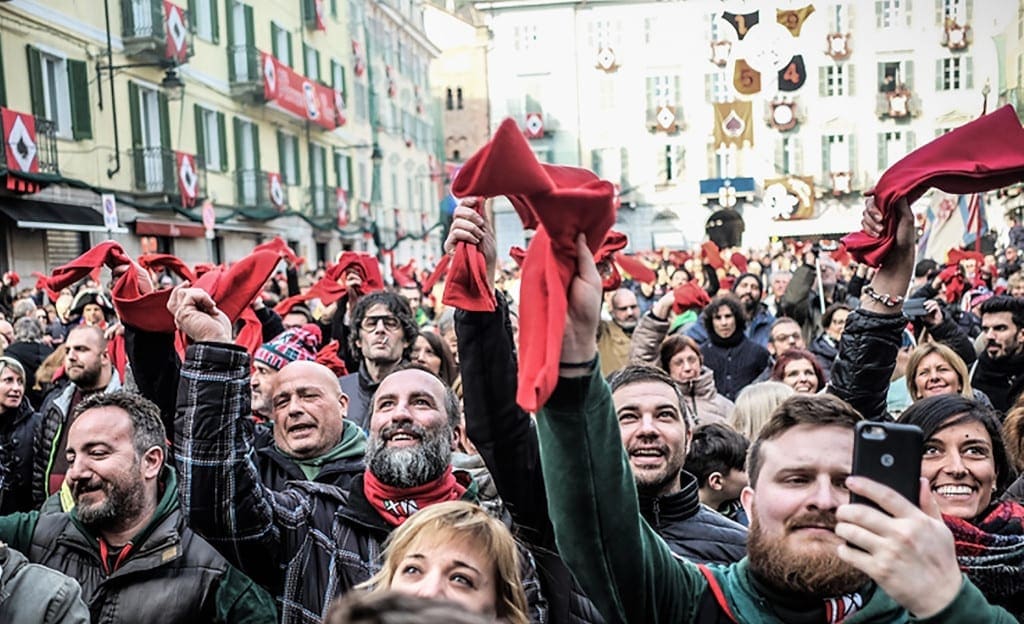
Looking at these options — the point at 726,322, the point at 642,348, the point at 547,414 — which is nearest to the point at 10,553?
the point at 547,414

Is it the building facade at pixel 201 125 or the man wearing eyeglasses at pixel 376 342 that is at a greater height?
the building facade at pixel 201 125

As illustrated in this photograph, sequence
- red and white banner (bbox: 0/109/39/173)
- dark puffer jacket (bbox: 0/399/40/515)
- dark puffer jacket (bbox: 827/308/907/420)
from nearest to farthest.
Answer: dark puffer jacket (bbox: 827/308/907/420) < dark puffer jacket (bbox: 0/399/40/515) < red and white banner (bbox: 0/109/39/173)

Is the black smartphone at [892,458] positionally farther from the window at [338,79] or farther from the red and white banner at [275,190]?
the window at [338,79]

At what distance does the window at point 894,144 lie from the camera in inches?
979

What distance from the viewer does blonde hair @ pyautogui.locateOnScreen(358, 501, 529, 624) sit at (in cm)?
231

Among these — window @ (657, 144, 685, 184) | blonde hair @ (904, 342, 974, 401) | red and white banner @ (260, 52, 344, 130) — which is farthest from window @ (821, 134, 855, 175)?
blonde hair @ (904, 342, 974, 401)

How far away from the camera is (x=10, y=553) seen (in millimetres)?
2668

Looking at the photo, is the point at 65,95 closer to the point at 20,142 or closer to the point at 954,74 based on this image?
the point at 20,142

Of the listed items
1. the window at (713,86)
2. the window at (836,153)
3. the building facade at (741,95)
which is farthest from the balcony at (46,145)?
the window at (713,86)

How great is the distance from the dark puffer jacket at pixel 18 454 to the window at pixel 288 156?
2489 centimetres

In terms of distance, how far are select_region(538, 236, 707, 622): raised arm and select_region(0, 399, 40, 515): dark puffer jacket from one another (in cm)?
387

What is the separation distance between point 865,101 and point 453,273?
78.0 feet

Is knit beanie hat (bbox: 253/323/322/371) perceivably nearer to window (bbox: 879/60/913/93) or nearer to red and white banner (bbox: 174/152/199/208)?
window (bbox: 879/60/913/93)

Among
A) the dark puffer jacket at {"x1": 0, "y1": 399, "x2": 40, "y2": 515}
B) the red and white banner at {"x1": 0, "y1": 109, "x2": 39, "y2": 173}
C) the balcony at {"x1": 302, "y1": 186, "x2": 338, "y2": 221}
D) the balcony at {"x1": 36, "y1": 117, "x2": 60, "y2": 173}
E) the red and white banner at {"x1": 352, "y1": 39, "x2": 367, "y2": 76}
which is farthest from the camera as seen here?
the red and white banner at {"x1": 352, "y1": 39, "x2": 367, "y2": 76}
